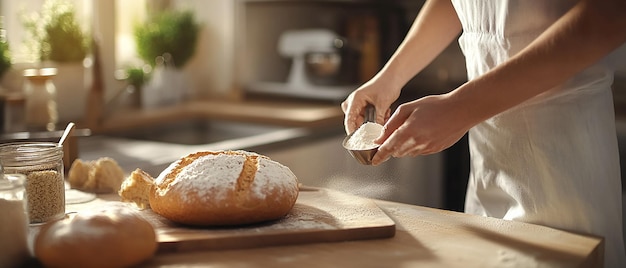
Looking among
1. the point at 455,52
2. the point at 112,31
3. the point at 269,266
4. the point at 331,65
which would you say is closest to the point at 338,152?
the point at 331,65

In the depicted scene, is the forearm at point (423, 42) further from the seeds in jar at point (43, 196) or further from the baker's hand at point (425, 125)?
the seeds in jar at point (43, 196)

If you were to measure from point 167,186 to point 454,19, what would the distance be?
615 mm

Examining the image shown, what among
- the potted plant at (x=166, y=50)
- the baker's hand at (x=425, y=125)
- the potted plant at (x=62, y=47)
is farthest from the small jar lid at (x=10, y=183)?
the potted plant at (x=166, y=50)

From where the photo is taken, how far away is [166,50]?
113 inches

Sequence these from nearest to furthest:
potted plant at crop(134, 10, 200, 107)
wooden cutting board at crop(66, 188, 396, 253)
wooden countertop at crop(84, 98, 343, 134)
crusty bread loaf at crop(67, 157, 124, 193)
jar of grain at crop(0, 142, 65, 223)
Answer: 1. wooden cutting board at crop(66, 188, 396, 253)
2. jar of grain at crop(0, 142, 65, 223)
3. crusty bread loaf at crop(67, 157, 124, 193)
4. wooden countertop at crop(84, 98, 343, 134)
5. potted plant at crop(134, 10, 200, 107)

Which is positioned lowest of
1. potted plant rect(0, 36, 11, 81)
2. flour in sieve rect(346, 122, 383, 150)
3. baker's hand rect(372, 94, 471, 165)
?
flour in sieve rect(346, 122, 383, 150)

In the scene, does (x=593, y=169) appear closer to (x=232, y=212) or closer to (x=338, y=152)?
(x=232, y=212)

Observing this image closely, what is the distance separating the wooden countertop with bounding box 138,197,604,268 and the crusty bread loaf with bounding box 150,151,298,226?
0.22ft

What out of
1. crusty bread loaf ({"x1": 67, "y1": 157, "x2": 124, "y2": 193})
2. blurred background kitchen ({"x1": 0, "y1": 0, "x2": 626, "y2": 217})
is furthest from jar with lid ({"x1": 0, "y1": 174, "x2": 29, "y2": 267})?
blurred background kitchen ({"x1": 0, "y1": 0, "x2": 626, "y2": 217})

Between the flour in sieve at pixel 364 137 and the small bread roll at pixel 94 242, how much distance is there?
0.36 m

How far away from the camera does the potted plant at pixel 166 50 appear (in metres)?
2.81

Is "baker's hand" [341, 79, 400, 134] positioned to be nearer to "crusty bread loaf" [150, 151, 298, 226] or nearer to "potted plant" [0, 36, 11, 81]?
"crusty bread loaf" [150, 151, 298, 226]

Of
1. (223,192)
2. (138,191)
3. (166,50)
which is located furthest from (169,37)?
(223,192)

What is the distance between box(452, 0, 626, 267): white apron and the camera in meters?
1.18
